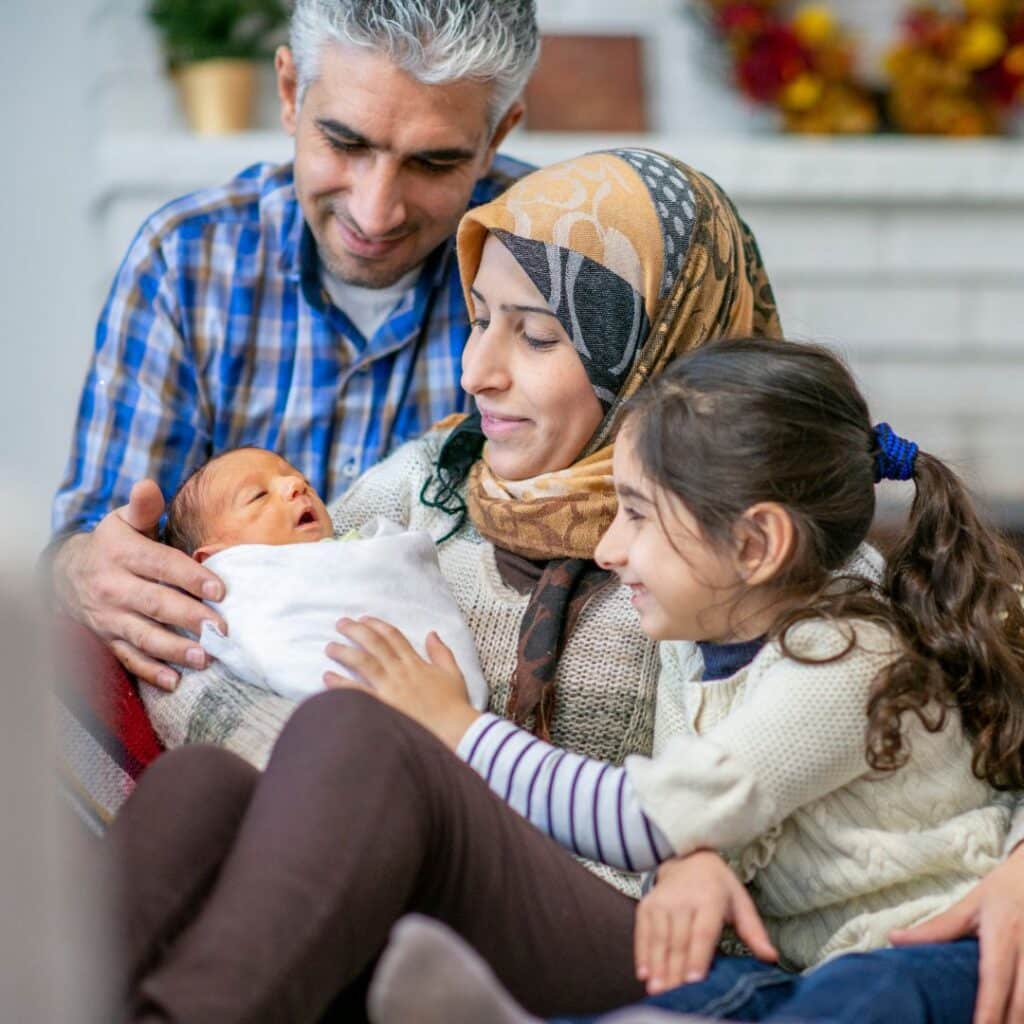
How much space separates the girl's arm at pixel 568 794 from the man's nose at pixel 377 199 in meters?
0.79

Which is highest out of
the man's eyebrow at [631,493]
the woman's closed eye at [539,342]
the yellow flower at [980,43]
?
the yellow flower at [980,43]

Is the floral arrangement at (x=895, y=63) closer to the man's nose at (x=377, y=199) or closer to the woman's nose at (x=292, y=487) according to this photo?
the man's nose at (x=377, y=199)

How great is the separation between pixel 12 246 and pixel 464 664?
8.83ft

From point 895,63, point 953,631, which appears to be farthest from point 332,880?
point 895,63

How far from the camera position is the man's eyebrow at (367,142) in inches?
76.7

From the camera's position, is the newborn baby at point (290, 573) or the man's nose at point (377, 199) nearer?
the newborn baby at point (290, 573)

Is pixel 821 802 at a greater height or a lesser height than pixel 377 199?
lesser

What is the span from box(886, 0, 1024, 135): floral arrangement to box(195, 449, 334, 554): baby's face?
2.62m

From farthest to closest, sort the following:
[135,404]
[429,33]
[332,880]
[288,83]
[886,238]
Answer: [886,238] < [288,83] < [135,404] < [429,33] < [332,880]

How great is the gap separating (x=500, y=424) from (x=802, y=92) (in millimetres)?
2362

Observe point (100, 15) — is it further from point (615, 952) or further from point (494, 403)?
point (615, 952)

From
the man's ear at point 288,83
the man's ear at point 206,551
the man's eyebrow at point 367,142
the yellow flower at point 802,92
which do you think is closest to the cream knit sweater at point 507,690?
the man's ear at point 206,551

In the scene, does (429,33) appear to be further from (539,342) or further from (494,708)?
(494,708)

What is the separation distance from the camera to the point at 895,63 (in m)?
3.78
